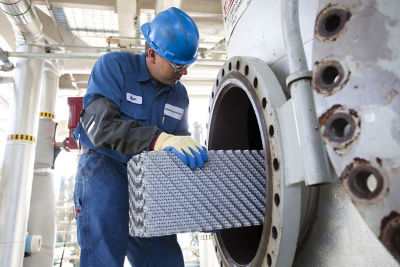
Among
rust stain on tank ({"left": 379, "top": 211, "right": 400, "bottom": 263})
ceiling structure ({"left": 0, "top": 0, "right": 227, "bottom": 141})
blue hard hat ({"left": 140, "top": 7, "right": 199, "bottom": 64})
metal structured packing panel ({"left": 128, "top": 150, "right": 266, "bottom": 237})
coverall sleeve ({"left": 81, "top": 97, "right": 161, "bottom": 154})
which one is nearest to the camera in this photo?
rust stain on tank ({"left": 379, "top": 211, "right": 400, "bottom": 263})

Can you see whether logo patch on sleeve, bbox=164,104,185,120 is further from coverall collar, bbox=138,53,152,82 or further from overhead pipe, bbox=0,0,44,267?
overhead pipe, bbox=0,0,44,267

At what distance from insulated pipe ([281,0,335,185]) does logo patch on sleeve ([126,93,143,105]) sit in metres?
0.81

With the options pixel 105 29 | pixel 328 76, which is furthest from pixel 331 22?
pixel 105 29

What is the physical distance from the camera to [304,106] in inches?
20.0

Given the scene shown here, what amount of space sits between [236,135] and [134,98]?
1.37ft

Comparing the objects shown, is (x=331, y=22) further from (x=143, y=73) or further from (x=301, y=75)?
(x=143, y=73)

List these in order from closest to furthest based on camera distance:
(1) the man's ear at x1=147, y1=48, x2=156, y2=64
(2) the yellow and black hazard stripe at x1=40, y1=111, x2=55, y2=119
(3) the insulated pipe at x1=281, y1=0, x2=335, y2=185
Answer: (3) the insulated pipe at x1=281, y1=0, x2=335, y2=185, (1) the man's ear at x1=147, y1=48, x2=156, y2=64, (2) the yellow and black hazard stripe at x1=40, y1=111, x2=55, y2=119

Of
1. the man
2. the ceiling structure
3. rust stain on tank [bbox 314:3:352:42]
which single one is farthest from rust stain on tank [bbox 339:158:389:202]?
the ceiling structure

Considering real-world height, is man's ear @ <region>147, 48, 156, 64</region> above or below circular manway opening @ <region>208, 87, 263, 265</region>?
above

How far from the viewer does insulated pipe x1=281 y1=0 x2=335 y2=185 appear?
1.59 feet

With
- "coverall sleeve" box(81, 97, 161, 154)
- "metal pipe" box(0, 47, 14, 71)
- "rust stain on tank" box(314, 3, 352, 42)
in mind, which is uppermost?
"metal pipe" box(0, 47, 14, 71)

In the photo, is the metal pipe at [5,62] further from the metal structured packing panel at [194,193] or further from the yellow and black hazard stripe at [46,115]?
the metal structured packing panel at [194,193]

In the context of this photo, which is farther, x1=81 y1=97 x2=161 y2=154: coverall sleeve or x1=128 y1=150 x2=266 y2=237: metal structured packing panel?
x1=81 y1=97 x2=161 y2=154: coverall sleeve

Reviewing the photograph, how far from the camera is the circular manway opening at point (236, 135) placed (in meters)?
1.11
